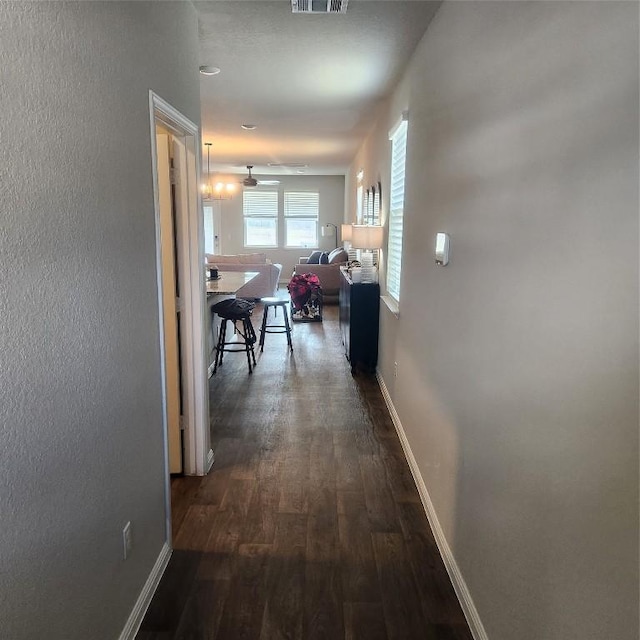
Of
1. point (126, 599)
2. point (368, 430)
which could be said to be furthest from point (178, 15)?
point (368, 430)

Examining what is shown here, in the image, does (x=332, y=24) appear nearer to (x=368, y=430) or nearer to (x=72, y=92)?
(x=72, y=92)

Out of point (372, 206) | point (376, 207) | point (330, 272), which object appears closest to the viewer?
point (376, 207)

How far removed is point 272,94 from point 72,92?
321 cm

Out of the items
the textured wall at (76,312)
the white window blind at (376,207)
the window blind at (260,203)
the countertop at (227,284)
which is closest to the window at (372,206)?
the white window blind at (376,207)

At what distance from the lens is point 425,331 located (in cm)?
282

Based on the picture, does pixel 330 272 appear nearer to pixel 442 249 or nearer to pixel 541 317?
pixel 442 249

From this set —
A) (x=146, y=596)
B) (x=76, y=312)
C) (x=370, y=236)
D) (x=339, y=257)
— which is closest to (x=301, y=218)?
(x=339, y=257)

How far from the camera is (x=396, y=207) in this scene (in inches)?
166

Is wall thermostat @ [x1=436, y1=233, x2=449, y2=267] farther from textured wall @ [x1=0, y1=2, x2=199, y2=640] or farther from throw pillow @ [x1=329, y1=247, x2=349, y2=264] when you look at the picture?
throw pillow @ [x1=329, y1=247, x2=349, y2=264]

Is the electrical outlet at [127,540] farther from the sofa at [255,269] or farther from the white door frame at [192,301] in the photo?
the sofa at [255,269]

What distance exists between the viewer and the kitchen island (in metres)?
4.77

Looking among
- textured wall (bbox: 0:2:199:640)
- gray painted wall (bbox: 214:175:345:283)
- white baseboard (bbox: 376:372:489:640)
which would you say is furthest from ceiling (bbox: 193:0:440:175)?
gray painted wall (bbox: 214:175:345:283)

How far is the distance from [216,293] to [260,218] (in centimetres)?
800

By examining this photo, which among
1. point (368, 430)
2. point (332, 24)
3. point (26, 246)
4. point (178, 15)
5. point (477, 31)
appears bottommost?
point (368, 430)
